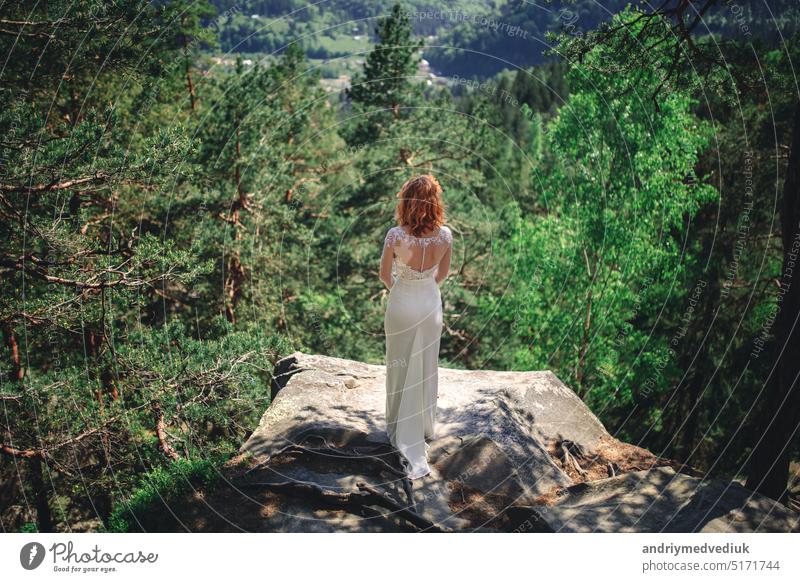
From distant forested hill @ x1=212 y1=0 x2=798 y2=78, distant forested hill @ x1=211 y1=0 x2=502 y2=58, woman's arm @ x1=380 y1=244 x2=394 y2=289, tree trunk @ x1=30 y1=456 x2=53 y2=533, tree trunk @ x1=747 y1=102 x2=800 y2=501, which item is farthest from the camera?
distant forested hill @ x1=211 y1=0 x2=502 y2=58

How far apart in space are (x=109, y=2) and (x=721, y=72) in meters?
9.08

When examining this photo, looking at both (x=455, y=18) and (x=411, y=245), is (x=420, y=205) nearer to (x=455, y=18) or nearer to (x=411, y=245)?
(x=411, y=245)

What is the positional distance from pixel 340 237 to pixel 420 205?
52.6ft

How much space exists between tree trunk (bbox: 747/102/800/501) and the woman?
3726mm

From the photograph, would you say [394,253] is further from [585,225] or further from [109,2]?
[585,225]

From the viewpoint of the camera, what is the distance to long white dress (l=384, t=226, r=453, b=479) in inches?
294

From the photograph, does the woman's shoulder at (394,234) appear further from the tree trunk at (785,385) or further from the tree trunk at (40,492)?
the tree trunk at (40,492)

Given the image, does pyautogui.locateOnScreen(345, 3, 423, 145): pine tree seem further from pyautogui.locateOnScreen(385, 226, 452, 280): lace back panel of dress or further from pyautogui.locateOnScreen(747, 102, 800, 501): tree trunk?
pyautogui.locateOnScreen(747, 102, 800, 501): tree trunk

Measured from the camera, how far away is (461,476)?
295 inches

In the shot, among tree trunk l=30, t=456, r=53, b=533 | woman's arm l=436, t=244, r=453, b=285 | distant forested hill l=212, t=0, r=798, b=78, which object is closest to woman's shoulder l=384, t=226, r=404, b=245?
woman's arm l=436, t=244, r=453, b=285

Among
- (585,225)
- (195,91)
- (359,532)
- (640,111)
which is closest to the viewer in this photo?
(359,532)

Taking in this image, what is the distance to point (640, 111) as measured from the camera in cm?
1495

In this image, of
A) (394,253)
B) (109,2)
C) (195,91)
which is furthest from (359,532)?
(195,91)

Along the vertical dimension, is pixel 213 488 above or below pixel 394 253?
below
